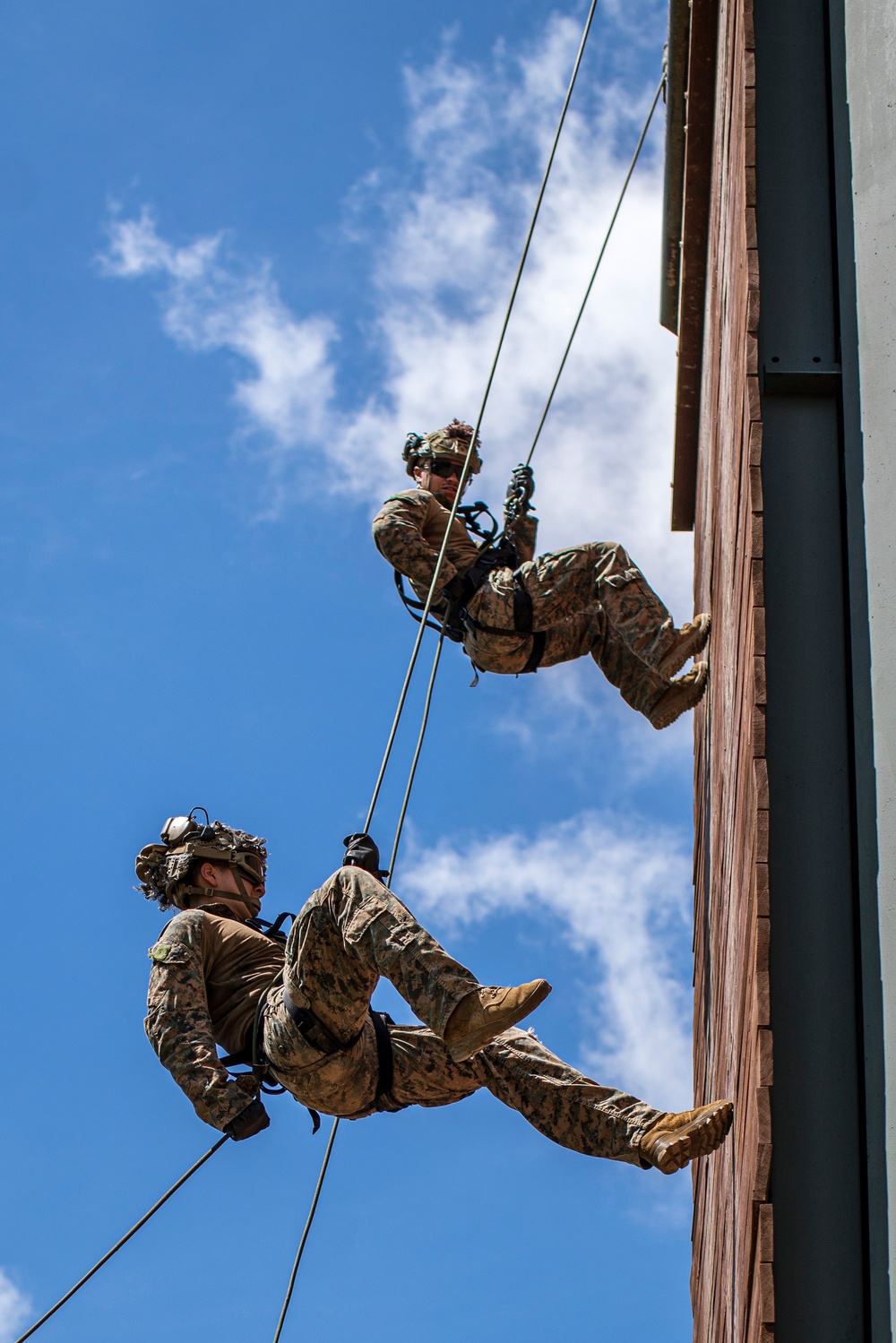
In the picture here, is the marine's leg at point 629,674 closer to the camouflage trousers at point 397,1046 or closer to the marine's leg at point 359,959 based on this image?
the camouflage trousers at point 397,1046

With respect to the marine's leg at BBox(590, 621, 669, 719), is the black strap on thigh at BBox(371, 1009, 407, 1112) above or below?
below

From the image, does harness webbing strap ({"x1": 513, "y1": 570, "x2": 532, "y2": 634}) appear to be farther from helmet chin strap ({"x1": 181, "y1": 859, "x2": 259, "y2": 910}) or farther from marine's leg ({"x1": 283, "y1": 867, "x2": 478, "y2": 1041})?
marine's leg ({"x1": 283, "y1": 867, "x2": 478, "y2": 1041})

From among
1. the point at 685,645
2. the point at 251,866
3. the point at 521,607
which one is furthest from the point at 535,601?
the point at 251,866

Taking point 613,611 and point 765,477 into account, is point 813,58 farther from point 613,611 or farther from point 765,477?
point 613,611

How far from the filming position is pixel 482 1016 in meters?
6.68

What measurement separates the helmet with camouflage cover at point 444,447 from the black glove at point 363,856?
3.57 metres

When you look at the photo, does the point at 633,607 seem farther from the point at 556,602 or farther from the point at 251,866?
the point at 251,866

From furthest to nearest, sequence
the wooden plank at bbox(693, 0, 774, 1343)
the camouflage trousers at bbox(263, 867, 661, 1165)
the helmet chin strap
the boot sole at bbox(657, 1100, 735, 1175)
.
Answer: the helmet chin strap < the camouflage trousers at bbox(263, 867, 661, 1165) < the boot sole at bbox(657, 1100, 735, 1175) < the wooden plank at bbox(693, 0, 774, 1343)

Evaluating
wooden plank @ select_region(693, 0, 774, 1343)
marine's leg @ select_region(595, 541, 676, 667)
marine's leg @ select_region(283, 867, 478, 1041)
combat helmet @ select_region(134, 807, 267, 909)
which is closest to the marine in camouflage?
marine's leg @ select_region(595, 541, 676, 667)

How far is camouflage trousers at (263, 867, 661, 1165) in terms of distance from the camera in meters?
7.00

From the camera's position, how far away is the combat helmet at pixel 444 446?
10.6 metres

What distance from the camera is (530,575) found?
9.76m

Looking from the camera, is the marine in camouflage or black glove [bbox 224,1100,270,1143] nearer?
black glove [bbox 224,1100,270,1143]

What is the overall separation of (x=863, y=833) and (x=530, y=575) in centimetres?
438
